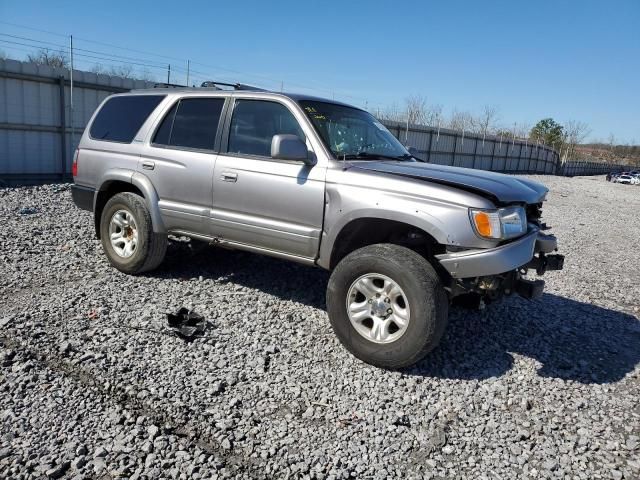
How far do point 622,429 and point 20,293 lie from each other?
5.15 meters

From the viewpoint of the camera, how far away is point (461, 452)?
293 centimetres

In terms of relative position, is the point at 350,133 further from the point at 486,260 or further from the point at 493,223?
the point at 486,260

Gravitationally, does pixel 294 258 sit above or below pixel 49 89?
below

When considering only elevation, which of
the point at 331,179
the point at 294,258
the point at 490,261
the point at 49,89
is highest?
the point at 49,89

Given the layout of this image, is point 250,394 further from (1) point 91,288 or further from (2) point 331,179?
(1) point 91,288

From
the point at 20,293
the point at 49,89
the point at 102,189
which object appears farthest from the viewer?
the point at 49,89

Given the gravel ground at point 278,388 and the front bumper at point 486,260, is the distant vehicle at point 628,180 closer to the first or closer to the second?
the gravel ground at point 278,388

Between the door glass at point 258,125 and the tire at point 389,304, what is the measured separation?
136 centimetres

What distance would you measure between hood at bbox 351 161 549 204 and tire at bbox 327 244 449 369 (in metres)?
0.59

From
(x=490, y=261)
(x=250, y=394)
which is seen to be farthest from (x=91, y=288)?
(x=490, y=261)

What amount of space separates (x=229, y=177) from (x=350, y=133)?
1187 mm

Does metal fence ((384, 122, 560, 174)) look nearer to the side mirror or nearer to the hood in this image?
the hood

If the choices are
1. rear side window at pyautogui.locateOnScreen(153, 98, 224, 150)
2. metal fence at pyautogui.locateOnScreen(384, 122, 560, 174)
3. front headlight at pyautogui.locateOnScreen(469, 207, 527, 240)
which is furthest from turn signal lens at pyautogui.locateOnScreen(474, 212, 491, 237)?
metal fence at pyautogui.locateOnScreen(384, 122, 560, 174)

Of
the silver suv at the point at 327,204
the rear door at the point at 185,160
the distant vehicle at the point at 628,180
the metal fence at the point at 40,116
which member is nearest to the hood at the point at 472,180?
the silver suv at the point at 327,204
